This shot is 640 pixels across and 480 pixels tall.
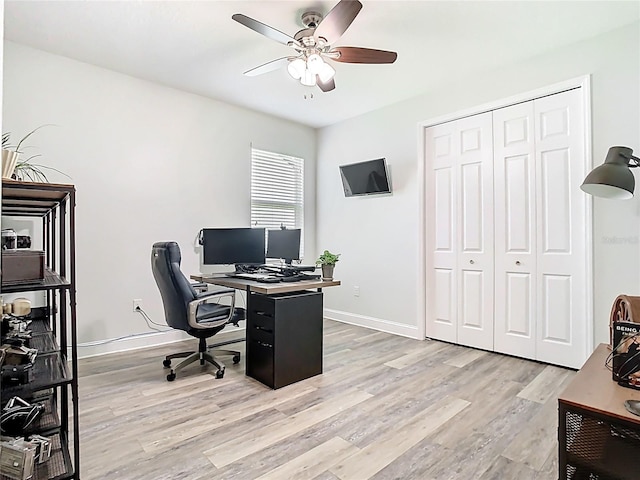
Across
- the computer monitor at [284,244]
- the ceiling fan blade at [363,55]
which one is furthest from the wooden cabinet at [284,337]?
the ceiling fan blade at [363,55]

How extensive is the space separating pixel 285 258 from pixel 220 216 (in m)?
1.01

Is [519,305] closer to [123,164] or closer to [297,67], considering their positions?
[297,67]

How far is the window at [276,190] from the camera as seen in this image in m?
4.55

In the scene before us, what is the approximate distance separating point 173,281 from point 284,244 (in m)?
1.27

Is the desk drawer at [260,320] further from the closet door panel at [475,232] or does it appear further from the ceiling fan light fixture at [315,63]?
the closet door panel at [475,232]

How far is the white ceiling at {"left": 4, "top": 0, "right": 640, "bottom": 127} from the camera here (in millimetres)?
2500

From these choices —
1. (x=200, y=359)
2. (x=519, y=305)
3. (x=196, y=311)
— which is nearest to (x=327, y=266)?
(x=196, y=311)

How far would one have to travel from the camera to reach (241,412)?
2.30 meters

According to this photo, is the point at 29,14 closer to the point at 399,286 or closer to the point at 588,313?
the point at 399,286

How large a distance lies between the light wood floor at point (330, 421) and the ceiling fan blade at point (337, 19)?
91.9 inches

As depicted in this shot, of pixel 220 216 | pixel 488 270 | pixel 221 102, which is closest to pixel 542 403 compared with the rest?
pixel 488 270

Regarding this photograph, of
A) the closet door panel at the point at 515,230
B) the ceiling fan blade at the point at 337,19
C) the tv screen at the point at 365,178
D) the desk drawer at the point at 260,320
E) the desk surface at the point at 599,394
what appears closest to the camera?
the desk surface at the point at 599,394

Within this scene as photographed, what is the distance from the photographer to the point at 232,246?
377 centimetres

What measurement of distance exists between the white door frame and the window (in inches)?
68.2
